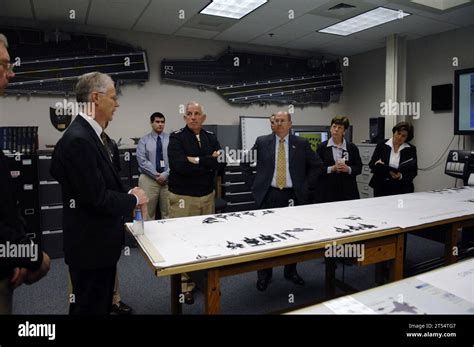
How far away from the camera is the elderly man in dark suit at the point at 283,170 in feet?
9.71

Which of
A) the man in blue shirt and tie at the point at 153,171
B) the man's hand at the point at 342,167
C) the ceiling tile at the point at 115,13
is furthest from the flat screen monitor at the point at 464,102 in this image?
the ceiling tile at the point at 115,13

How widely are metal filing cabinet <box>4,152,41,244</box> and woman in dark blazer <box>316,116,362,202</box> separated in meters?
3.09

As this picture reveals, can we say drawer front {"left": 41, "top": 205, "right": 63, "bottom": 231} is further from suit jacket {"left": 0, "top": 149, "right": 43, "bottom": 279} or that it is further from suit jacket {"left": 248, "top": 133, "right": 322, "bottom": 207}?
suit jacket {"left": 0, "top": 149, "right": 43, "bottom": 279}

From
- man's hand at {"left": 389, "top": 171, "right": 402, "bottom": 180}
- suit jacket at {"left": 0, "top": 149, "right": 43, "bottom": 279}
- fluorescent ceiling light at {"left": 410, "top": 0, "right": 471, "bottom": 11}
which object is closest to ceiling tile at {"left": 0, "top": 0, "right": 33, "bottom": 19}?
suit jacket at {"left": 0, "top": 149, "right": 43, "bottom": 279}

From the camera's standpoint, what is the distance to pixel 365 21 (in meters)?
4.76

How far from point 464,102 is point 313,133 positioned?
2.25 meters

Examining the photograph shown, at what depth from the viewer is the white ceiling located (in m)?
3.99

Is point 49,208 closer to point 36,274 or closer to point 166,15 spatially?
point 166,15

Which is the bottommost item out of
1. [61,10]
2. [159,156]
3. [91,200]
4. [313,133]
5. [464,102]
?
[91,200]

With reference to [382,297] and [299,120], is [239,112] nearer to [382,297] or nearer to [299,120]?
[299,120]

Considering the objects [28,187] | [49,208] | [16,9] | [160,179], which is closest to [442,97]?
[160,179]

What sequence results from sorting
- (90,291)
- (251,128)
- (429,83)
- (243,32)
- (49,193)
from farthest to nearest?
(251,128)
(429,83)
(243,32)
(49,193)
(90,291)

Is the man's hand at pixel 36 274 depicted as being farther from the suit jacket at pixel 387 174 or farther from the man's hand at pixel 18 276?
the suit jacket at pixel 387 174
